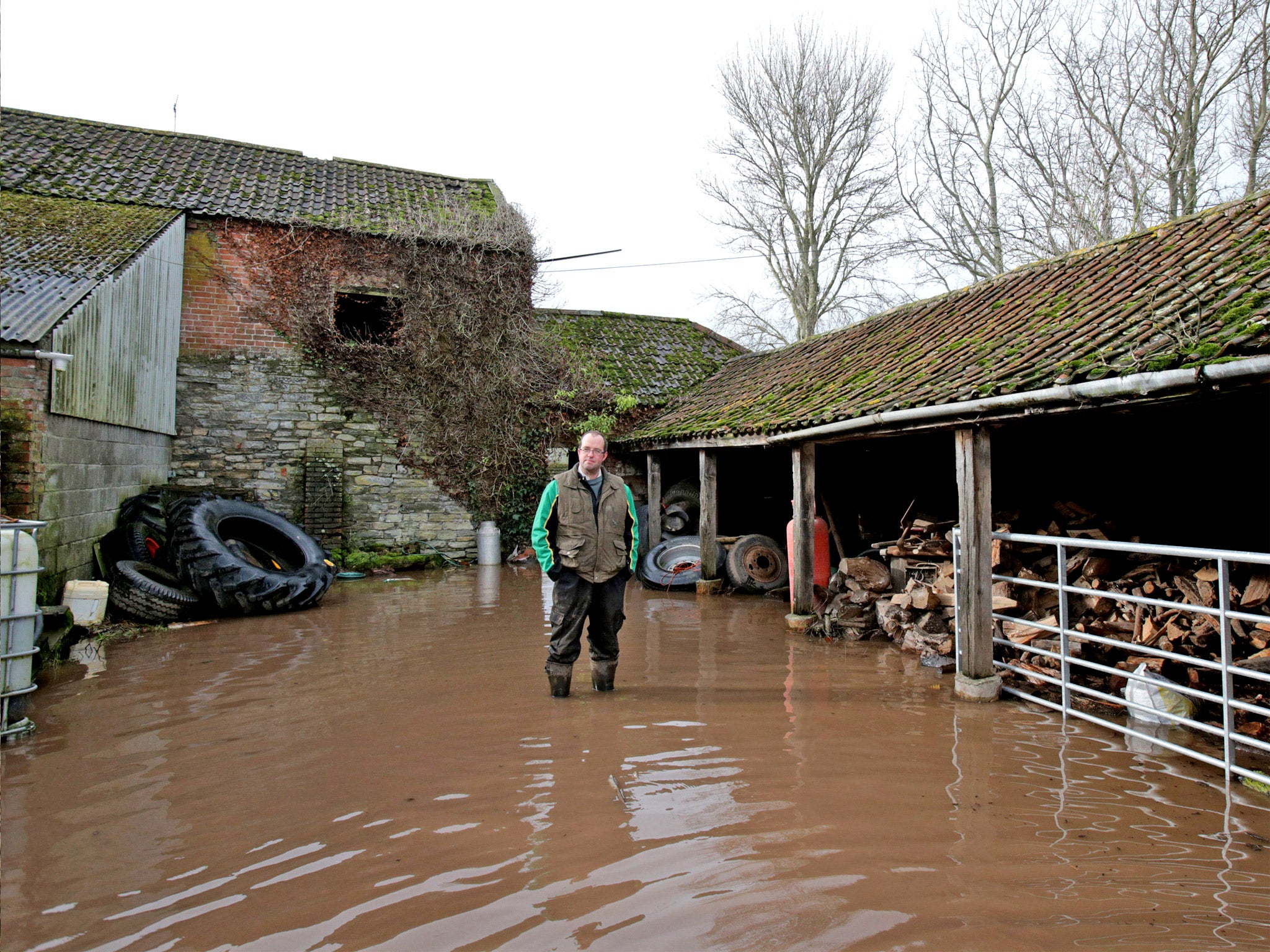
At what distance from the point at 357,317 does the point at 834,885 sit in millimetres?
14296

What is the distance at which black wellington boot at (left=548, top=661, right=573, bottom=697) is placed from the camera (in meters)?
5.42

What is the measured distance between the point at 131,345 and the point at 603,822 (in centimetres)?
951

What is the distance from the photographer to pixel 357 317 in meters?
15.2

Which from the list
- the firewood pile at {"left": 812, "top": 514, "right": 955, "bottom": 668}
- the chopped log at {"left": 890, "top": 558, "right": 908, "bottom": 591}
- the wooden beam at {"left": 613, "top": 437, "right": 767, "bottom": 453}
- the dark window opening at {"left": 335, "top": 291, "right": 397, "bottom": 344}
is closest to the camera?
the firewood pile at {"left": 812, "top": 514, "right": 955, "bottom": 668}

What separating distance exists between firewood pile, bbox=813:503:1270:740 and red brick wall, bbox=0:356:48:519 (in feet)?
24.7

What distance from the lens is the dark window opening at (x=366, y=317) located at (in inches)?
556

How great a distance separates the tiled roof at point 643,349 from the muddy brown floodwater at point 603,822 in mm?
9952

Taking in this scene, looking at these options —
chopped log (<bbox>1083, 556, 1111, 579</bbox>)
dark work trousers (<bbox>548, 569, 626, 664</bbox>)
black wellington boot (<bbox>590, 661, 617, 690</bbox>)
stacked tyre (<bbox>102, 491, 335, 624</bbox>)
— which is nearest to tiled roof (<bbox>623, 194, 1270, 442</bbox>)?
chopped log (<bbox>1083, 556, 1111, 579</bbox>)

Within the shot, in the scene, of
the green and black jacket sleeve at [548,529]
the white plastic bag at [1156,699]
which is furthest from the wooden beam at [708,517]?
the white plastic bag at [1156,699]

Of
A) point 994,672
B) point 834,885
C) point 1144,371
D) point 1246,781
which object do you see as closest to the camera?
point 834,885

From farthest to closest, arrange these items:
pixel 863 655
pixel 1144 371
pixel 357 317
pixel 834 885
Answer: pixel 357 317 < pixel 863 655 < pixel 1144 371 < pixel 834 885

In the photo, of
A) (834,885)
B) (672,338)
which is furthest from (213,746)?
(672,338)

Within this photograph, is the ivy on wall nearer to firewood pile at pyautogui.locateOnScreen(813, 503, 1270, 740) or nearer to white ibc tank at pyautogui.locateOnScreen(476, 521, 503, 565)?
white ibc tank at pyautogui.locateOnScreen(476, 521, 503, 565)

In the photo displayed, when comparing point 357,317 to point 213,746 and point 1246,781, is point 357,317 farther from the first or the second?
point 1246,781
